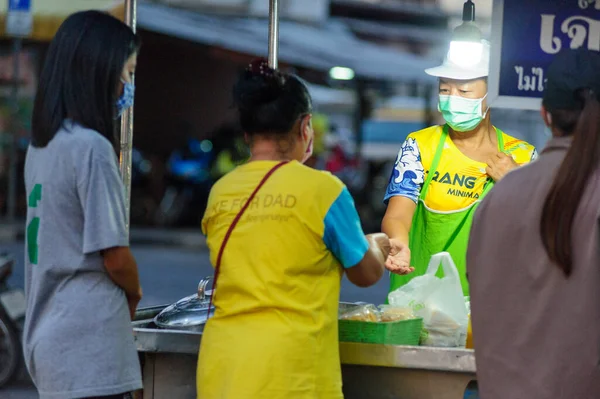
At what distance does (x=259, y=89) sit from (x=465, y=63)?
1.49m

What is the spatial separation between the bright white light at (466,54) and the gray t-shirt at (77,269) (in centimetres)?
178

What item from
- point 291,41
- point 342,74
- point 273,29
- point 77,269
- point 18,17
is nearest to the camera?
point 77,269

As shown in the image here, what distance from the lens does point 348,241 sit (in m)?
3.06

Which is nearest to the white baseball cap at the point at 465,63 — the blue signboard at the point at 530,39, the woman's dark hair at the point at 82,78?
the blue signboard at the point at 530,39

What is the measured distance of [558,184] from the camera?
269 cm

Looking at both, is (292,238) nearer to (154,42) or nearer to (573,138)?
(573,138)

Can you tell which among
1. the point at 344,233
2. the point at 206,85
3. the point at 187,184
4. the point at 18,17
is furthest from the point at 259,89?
the point at 206,85

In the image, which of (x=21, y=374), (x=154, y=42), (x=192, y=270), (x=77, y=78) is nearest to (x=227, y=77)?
(x=154, y=42)

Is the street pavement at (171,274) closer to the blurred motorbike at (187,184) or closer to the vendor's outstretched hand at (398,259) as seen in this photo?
the blurred motorbike at (187,184)

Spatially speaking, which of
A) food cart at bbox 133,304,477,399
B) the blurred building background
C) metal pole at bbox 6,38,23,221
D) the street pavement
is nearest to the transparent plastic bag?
food cart at bbox 133,304,477,399

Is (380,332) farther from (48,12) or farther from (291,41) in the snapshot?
(291,41)

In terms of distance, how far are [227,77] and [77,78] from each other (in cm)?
1623

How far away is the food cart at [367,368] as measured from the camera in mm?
3346

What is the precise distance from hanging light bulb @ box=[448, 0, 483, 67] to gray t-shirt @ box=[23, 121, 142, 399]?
1788mm
